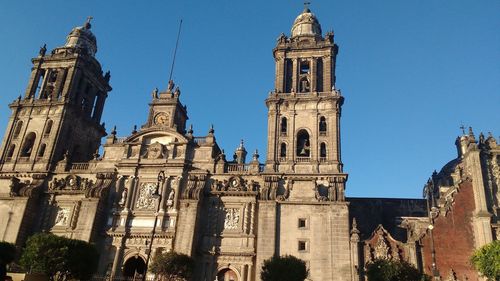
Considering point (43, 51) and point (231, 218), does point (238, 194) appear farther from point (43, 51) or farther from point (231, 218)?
point (43, 51)

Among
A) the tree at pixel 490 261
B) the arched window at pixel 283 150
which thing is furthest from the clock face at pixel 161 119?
the tree at pixel 490 261

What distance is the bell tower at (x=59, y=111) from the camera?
43.2m

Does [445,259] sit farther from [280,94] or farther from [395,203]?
[280,94]

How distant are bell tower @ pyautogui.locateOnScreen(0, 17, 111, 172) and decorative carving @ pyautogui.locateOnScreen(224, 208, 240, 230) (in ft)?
57.4

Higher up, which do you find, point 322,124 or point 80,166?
point 322,124

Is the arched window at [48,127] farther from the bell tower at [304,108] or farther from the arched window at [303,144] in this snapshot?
the arched window at [303,144]

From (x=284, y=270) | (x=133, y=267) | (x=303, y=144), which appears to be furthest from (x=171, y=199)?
(x=284, y=270)

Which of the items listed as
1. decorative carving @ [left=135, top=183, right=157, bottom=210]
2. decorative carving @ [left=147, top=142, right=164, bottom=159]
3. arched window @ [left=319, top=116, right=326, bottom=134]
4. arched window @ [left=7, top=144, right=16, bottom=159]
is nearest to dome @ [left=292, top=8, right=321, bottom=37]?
arched window @ [left=319, top=116, right=326, bottom=134]

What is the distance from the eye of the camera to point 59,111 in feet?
146

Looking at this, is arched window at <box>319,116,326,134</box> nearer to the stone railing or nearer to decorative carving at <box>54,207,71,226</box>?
the stone railing

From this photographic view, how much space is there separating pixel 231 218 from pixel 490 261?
62.6 ft

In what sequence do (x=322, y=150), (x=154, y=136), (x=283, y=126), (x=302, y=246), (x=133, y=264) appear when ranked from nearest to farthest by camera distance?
(x=302, y=246) < (x=133, y=264) < (x=322, y=150) < (x=283, y=126) < (x=154, y=136)

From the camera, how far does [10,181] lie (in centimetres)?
4178

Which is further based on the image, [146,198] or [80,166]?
[80,166]
